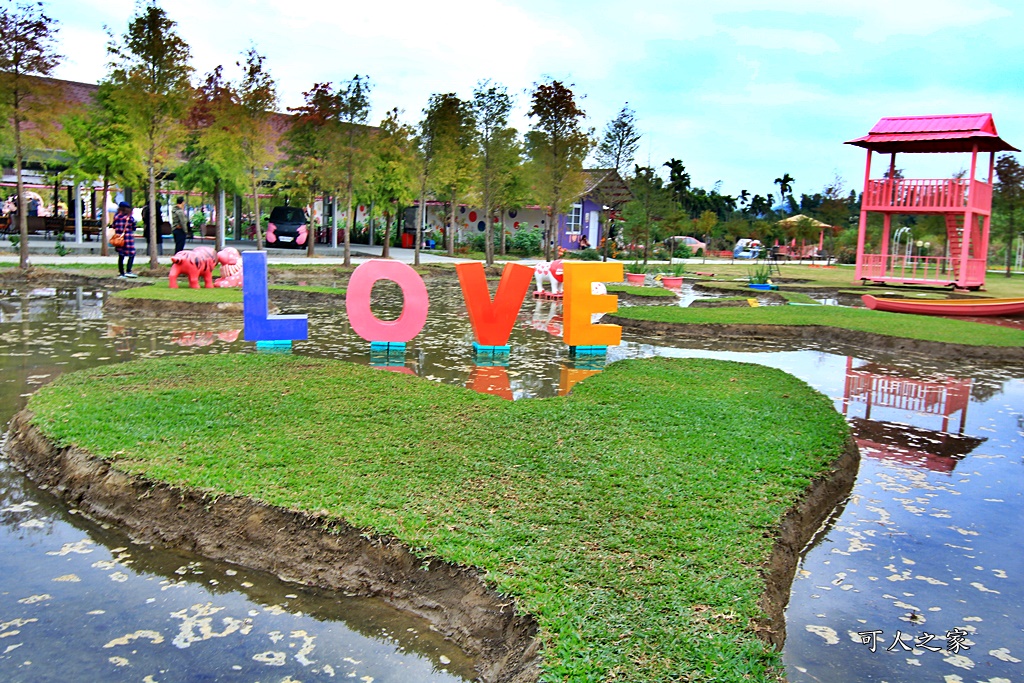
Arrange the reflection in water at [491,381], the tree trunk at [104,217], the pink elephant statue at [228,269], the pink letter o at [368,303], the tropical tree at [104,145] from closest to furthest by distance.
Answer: the reflection in water at [491,381], the pink letter o at [368,303], the pink elephant statue at [228,269], the tropical tree at [104,145], the tree trunk at [104,217]

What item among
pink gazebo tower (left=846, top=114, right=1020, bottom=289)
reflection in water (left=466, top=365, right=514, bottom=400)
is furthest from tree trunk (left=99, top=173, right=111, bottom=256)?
pink gazebo tower (left=846, top=114, right=1020, bottom=289)

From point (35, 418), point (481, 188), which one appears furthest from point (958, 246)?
point (35, 418)

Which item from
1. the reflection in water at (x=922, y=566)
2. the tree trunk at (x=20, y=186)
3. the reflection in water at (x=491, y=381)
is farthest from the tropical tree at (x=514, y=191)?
the reflection in water at (x=922, y=566)

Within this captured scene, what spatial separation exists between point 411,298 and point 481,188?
2705cm

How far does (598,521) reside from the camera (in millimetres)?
5488

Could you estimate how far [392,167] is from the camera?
3359 cm

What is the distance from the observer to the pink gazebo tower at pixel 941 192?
27125 mm

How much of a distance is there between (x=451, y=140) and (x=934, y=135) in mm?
17683

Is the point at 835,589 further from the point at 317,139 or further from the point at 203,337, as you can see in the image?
the point at 317,139

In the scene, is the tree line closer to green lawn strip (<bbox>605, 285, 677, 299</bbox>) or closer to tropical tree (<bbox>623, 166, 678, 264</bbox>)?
tropical tree (<bbox>623, 166, 678, 264</bbox>)

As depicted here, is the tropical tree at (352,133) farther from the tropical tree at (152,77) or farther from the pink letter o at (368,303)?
the pink letter o at (368,303)

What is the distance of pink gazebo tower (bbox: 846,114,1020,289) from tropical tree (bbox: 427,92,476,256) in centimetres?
1500

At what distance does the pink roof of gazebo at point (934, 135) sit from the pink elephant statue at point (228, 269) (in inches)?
836

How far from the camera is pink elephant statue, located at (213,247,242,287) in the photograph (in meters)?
20.2
